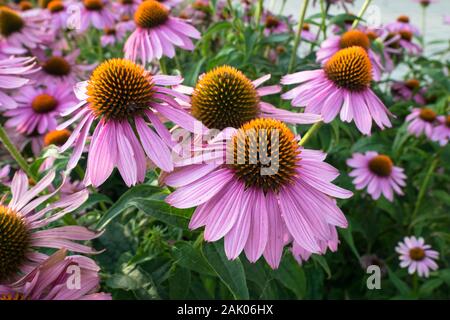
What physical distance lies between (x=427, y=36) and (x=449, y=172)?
244 centimetres

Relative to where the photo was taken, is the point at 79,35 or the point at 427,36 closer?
the point at 79,35

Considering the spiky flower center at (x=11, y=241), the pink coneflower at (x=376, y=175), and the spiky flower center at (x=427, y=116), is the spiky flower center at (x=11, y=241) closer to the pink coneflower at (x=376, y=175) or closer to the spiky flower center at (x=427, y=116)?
the pink coneflower at (x=376, y=175)

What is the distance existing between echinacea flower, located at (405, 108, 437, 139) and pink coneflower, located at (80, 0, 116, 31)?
56.7 inches

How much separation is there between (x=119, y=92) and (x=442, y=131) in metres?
1.45

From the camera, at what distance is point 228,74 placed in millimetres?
964

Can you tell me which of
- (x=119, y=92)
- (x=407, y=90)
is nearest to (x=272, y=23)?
(x=407, y=90)

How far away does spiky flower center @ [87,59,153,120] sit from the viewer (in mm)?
A: 873

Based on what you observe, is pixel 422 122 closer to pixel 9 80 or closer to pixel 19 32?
pixel 9 80

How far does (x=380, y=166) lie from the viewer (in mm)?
1728

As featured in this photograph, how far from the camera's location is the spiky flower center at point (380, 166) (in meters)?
1.72

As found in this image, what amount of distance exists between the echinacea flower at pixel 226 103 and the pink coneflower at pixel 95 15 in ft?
4.48

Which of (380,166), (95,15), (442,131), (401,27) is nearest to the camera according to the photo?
(380,166)

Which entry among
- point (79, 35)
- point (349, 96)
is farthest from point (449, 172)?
point (79, 35)

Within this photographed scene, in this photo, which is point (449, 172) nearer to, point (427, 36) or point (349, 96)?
point (349, 96)
